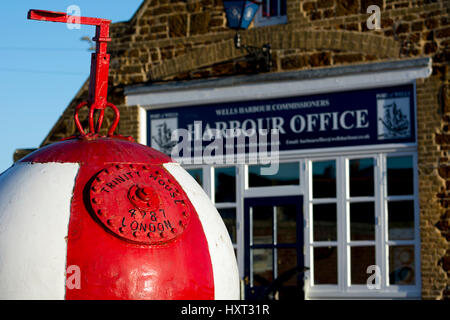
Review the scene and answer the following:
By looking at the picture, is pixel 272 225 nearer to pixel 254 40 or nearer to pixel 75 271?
pixel 254 40

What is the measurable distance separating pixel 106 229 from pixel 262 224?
8.75 m

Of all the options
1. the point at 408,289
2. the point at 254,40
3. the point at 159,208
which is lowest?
the point at 408,289

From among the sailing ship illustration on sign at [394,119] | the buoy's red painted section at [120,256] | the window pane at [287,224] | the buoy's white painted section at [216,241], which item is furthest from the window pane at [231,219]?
the buoy's red painted section at [120,256]

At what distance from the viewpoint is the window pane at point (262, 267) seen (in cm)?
1314

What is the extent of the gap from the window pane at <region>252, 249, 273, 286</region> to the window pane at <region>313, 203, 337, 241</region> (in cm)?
87

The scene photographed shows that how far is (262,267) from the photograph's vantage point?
13227 mm

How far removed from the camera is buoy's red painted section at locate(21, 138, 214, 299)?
4.57 meters

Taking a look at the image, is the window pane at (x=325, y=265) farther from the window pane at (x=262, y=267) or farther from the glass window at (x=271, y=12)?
the glass window at (x=271, y=12)

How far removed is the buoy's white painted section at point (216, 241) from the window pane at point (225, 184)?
802cm
